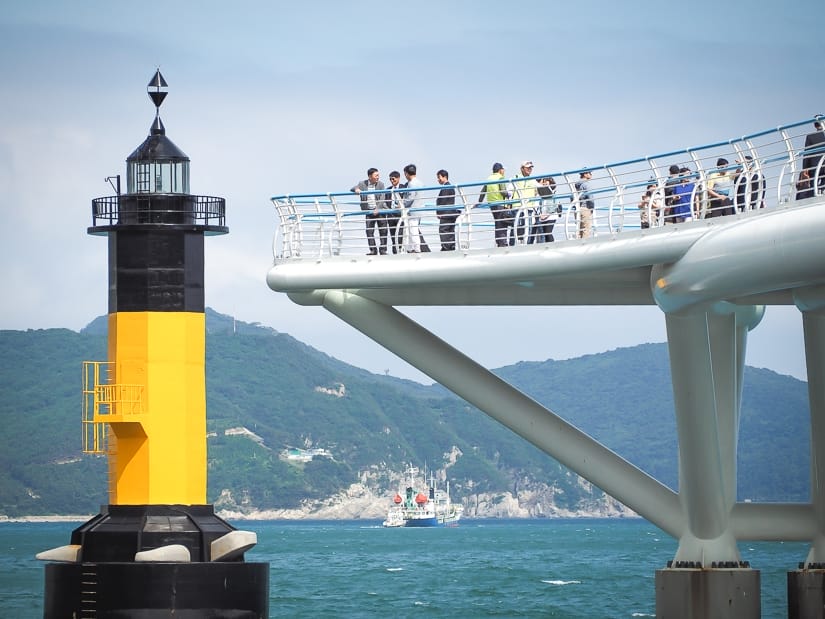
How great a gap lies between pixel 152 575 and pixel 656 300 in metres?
10.8

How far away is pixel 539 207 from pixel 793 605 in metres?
10.2

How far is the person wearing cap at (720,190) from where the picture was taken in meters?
30.7

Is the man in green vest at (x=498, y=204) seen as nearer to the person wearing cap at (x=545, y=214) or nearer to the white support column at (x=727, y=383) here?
the person wearing cap at (x=545, y=214)

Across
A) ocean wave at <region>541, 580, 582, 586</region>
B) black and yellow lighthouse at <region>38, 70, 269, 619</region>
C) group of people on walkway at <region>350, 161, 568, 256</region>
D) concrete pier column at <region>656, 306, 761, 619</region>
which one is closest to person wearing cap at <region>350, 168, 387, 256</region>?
group of people on walkway at <region>350, 161, 568, 256</region>

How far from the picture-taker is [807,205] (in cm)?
2802

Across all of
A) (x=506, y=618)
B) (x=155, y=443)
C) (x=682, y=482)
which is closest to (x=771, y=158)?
(x=682, y=482)

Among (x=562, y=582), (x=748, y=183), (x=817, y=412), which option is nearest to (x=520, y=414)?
(x=817, y=412)

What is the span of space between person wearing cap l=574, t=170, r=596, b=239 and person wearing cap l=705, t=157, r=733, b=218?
6.82ft

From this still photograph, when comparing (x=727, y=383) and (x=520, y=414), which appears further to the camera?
(x=727, y=383)

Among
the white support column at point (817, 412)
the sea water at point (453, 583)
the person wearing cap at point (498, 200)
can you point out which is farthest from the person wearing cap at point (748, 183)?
the sea water at point (453, 583)

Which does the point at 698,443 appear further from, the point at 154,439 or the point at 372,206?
the point at 154,439

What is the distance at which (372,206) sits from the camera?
36188 mm

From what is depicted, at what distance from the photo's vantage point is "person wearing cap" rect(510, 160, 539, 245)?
33.3 m

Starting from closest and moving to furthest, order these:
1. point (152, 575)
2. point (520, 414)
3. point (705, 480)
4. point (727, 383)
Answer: point (705, 480)
point (152, 575)
point (520, 414)
point (727, 383)
